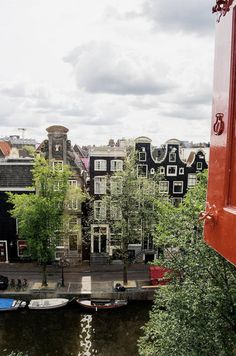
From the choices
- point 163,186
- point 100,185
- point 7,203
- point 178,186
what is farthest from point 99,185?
point 7,203

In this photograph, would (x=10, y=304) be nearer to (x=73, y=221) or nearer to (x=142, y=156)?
(x=73, y=221)

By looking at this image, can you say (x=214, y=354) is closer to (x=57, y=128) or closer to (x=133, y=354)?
(x=133, y=354)

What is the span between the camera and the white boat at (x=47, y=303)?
77.3 feet

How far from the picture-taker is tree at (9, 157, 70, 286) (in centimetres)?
2500

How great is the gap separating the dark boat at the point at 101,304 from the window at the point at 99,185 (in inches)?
385

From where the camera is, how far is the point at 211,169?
2842 millimetres

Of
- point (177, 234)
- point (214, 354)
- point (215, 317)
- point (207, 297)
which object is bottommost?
point (214, 354)

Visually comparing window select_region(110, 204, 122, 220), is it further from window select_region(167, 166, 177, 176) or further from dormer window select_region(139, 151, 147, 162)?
window select_region(167, 166, 177, 176)

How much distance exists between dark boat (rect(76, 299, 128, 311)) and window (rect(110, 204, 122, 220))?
21.7 feet

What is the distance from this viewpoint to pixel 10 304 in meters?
23.5

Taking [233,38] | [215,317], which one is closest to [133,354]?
[215,317]

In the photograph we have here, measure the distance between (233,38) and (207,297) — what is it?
10.3 m

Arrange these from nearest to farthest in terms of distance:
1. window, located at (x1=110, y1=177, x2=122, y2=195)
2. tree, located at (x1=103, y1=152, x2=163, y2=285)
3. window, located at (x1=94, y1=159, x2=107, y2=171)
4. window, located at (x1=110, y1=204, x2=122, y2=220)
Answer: tree, located at (x1=103, y1=152, x2=163, y2=285) → window, located at (x1=110, y1=177, x2=122, y2=195) → window, located at (x1=110, y1=204, x2=122, y2=220) → window, located at (x1=94, y1=159, x2=107, y2=171)

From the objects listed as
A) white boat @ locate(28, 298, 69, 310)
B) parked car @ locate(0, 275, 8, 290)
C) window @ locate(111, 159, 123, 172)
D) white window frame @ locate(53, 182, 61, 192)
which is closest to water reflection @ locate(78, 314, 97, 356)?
white boat @ locate(28, 298, 69, 310)
